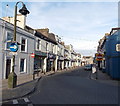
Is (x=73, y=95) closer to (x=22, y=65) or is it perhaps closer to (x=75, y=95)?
(x=75, y=95)

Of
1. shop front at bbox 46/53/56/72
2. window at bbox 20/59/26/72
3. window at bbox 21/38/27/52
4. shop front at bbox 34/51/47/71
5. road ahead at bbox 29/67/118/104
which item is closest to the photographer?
road ahead at bbox 29/67/118/104

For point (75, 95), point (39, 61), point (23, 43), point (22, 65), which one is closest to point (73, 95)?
point (75, 95)

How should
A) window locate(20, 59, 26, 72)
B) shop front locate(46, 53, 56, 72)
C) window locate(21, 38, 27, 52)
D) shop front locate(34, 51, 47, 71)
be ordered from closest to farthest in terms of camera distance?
window locate(20, 59, 26, 72) → window locate(21, 38, 27, 52) → shop front locate(34, 51, 47, 71) → shop front locate(46, 53, 56, 72)

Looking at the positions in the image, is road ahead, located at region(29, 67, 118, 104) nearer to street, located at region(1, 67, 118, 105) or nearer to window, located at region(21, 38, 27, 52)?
street, located at region(1, 67, 118, 105)

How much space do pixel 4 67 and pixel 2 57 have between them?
3.69ft

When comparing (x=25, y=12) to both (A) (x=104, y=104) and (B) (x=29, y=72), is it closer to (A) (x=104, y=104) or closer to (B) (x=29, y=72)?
(A) (x=104, y=104)

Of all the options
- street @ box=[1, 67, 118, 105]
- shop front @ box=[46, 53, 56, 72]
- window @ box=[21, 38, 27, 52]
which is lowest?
street @ box=[1, 67, 118, 105]

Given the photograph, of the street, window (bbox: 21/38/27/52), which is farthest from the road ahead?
window (bbox: 21/38/27/52)

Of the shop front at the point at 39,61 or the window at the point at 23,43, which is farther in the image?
the shop front at the point at 39,61

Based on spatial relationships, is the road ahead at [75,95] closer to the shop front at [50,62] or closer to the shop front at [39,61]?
the shop front at [39,61]

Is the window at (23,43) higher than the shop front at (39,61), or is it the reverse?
the window at (23,43)

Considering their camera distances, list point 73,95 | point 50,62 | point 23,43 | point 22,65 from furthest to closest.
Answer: point 50,62
point 23,43
point 22,65
point 73,95

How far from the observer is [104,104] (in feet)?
22.2

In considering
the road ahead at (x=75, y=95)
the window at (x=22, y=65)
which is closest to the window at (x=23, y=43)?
the window at (x=22, y=65)
